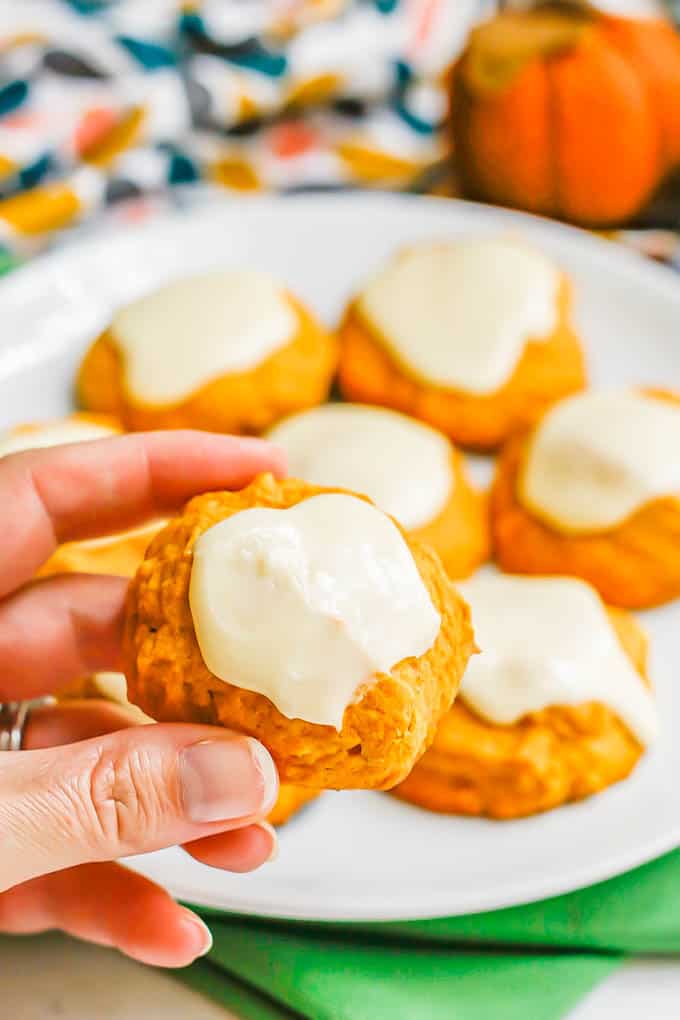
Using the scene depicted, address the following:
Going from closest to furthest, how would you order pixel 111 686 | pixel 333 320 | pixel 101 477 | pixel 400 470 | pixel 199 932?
pixel 199 932, pixel 101 477, pixel 111 686, pixel 400 470, pixel 333 320

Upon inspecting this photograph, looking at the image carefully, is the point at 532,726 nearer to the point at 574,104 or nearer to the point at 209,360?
the point at 209,360

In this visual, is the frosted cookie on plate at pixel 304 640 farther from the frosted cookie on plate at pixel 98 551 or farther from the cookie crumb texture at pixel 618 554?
the cookie crumb texture at pixel 618 554

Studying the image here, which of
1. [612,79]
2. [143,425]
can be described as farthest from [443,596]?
[612,79]

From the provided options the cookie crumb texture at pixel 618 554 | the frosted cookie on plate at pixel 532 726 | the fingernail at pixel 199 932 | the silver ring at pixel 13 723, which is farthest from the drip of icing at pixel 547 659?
the silver ring at pixel 13 723

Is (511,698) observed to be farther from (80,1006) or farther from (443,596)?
(80,1006)

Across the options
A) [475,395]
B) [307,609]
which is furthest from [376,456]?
[307,609]

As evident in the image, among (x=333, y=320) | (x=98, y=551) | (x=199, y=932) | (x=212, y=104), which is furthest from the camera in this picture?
(x=212, y=104)
